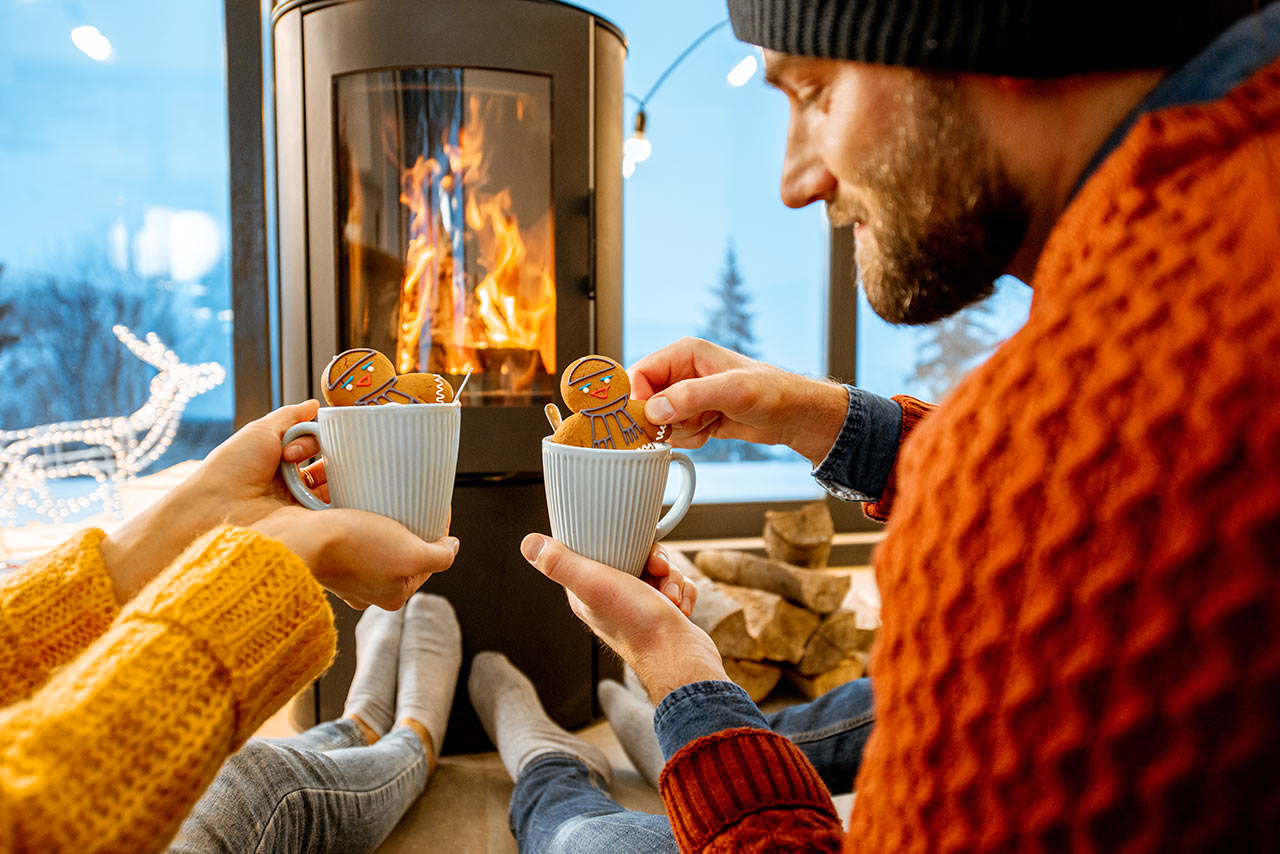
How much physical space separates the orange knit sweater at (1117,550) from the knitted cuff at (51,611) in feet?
2.45

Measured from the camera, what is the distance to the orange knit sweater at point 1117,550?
1.26ft

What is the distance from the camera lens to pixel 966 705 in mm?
441

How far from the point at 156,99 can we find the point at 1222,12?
2.48 m

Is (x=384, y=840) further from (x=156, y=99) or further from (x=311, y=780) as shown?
(x=156, y=99)

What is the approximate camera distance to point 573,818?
3.91 feet

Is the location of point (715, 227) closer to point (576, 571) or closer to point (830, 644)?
point (830, 644)

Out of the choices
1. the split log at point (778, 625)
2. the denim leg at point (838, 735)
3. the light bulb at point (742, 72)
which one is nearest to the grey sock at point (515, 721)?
the denim leg at point (838, 735)

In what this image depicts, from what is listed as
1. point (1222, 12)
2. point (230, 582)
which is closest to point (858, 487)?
point (1222, 12)

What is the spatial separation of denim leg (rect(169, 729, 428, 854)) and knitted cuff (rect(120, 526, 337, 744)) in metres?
0.49

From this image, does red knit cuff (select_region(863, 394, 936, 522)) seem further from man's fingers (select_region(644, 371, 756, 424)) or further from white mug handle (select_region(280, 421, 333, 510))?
white mug handle (select_region(280, 421, 333, 510))

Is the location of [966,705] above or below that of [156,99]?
below

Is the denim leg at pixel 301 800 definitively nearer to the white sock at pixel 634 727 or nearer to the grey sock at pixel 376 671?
the grey sock at pixel 376 671

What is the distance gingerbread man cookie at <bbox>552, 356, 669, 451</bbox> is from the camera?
0.92 meters

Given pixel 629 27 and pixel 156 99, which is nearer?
pixel 156 99
